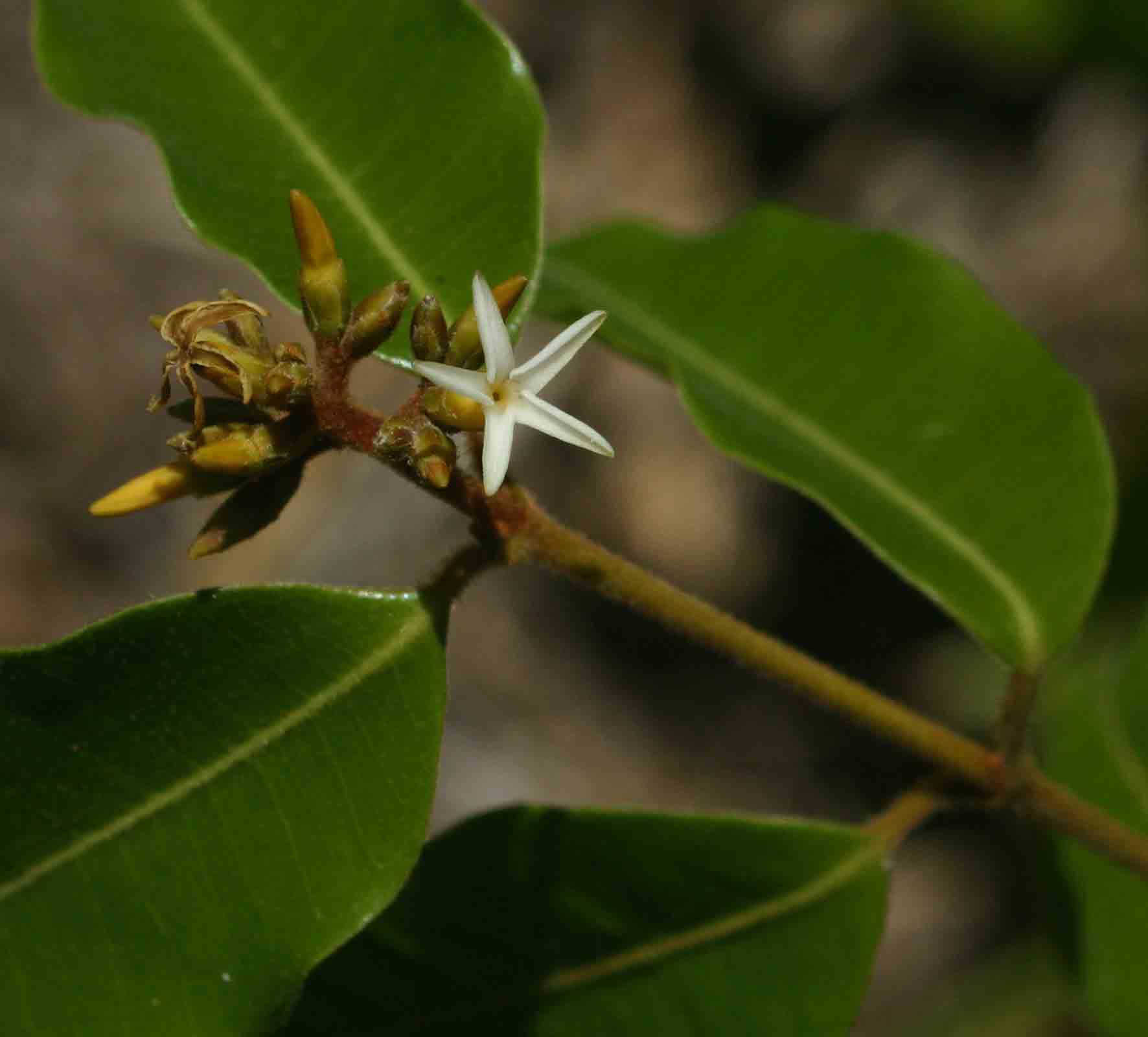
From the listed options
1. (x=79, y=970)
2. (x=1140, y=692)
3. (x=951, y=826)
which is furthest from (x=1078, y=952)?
(x=951, y=826)

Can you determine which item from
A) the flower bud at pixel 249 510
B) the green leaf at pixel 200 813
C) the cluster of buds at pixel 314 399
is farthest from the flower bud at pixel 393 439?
the green leaf at pixel 200 813

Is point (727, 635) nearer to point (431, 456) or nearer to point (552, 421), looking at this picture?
point (552, 421)

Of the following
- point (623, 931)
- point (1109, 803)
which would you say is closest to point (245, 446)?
point (623, 931)

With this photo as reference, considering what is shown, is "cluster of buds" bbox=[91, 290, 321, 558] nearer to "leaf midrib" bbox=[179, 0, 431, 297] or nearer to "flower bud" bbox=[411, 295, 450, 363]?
"flower bud" bbox=[411, 295, 450, 363]

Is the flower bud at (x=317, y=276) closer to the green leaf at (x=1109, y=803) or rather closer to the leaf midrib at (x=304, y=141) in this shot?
the leaf midrib at (x=304, y=141)

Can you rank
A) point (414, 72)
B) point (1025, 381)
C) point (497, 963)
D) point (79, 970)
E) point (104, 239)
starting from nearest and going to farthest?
1. point (79, 970)
2. point (414, 72)
3. point (497, 963)
4. point (1025, 381)
5. point (104, 239)

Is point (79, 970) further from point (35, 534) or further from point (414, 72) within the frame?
point (35, 534)
